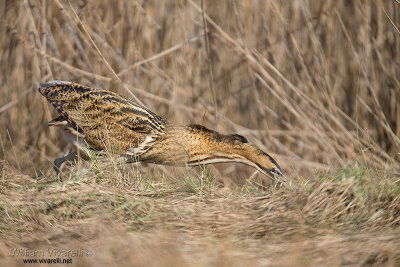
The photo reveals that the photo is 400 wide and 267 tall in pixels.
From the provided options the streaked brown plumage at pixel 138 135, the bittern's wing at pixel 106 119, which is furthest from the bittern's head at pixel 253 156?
the bittern's wing at pixel 106 119

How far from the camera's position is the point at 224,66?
13.1ft

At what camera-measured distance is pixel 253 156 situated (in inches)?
119

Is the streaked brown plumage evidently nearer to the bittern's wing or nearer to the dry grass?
the bittern's wing

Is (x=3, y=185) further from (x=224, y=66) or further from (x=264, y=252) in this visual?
(x=224, y=66)

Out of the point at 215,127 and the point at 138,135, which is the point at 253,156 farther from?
the point at 215,127

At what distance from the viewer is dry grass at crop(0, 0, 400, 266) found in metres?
1.80

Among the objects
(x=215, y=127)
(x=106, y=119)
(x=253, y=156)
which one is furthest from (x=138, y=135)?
(x=215, y=127)

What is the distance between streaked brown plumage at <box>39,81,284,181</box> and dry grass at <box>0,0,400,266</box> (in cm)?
15

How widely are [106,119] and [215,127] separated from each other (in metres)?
1.00

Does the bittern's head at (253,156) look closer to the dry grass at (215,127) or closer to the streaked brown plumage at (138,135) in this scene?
the streaked brown plumage at (138,135)

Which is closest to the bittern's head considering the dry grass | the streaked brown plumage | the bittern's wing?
the streaked brown plumage

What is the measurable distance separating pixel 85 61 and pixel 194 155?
1217 mm

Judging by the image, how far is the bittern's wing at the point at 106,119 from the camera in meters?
3.09

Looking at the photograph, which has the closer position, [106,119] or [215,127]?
[106,119]
